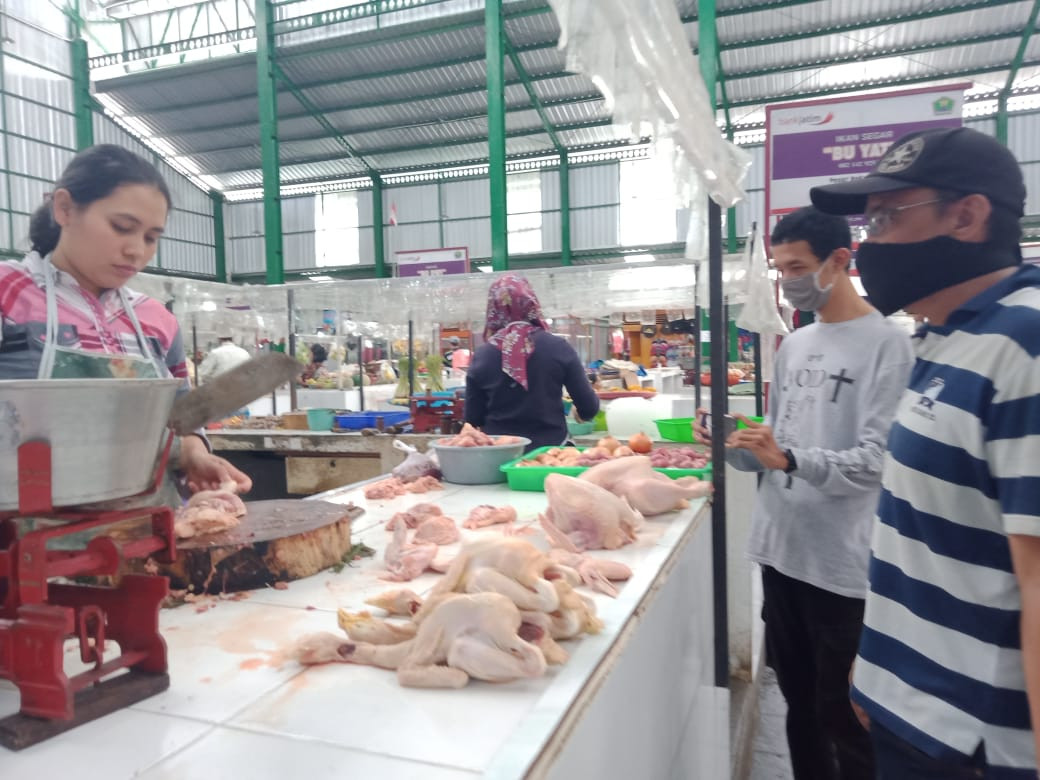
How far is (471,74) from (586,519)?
15.4m

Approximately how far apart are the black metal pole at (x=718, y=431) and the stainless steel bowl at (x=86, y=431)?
1869mm

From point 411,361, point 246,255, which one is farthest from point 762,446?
point 246,255

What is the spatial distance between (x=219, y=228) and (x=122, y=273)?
22308 mm

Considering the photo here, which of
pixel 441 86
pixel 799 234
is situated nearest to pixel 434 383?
pixel 799 234

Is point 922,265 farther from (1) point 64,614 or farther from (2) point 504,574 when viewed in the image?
(1) point 64,614

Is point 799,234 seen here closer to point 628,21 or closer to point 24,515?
point 628,21

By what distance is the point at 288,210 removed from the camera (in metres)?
21.9

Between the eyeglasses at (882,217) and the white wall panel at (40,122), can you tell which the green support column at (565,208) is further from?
the eyeglasses at (882,217)

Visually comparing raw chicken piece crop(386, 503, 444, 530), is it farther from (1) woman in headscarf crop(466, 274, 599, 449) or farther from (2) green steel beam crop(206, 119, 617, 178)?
(2) green steel beam crop(206, 119, 617, 178)

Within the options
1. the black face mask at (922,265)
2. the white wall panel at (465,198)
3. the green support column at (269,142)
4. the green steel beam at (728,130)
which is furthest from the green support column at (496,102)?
the black face mask at (922,265)

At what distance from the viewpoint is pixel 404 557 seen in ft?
6.34

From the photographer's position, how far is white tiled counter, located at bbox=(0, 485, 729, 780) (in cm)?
105

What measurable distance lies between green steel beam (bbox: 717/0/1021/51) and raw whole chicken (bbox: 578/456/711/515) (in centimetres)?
1349

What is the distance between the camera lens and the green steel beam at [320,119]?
52.2 feet
